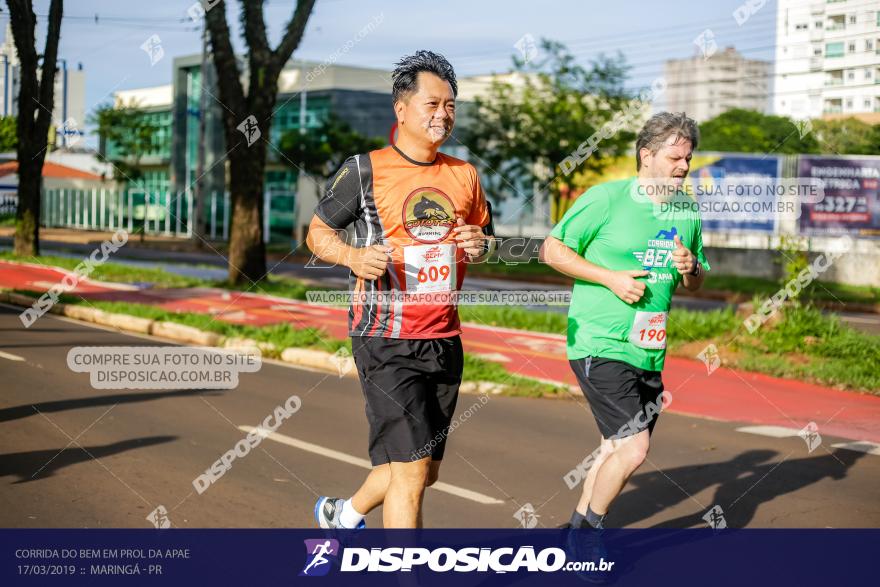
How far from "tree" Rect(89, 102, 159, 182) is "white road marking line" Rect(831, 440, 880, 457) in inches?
1653

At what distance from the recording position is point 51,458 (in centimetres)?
629

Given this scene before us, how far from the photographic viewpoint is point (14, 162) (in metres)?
26.1

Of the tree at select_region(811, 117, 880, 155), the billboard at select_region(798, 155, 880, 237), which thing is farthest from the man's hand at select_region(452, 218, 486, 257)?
the billboard at select_region(798, 155, 880, 237)

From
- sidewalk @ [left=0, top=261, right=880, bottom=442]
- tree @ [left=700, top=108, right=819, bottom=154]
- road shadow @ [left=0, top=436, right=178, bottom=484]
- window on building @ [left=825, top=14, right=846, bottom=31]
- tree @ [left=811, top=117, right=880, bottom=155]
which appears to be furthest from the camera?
tree @ [left=700, top=108, right=819, bottom=154]

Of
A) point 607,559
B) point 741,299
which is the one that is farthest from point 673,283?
point 741,299

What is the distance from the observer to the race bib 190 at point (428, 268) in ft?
12.7

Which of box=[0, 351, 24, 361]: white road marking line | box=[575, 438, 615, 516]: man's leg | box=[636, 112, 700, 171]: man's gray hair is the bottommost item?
box=[0, 351, 24, 361]: white road marking line

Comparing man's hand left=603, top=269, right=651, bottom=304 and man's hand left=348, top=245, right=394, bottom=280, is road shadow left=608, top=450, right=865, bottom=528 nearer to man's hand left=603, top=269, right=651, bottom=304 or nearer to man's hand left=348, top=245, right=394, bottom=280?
man's hand left=603, top=269, right=651, bottom=304

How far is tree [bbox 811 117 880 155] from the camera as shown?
14242 millimetres

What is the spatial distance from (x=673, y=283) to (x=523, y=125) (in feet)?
102

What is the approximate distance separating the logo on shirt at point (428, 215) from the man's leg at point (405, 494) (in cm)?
83

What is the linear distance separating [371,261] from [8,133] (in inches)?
929

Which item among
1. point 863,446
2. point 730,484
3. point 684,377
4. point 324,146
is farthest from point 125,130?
point 730,484

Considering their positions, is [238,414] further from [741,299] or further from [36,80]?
[36,80]
